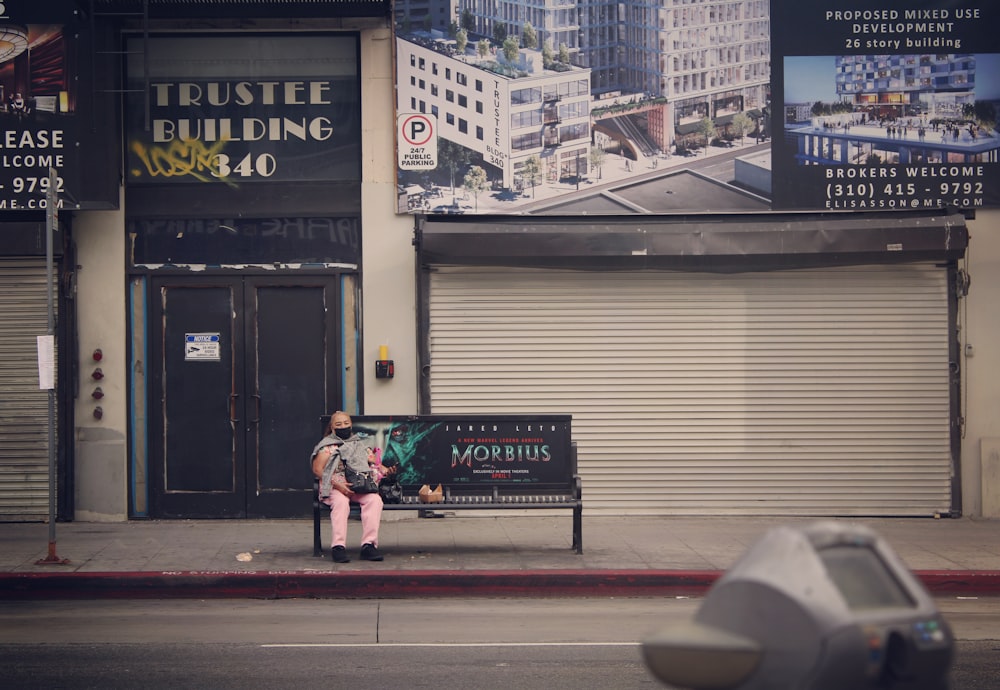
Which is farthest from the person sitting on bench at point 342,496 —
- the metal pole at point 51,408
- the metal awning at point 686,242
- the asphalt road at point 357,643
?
the metal awning at point 686,242

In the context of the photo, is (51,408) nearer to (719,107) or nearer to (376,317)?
(376,317)

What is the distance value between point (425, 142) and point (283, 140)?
1.75 meters

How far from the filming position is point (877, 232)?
46.2 feet

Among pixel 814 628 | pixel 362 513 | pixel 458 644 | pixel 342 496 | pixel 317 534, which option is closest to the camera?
pixel 814 628

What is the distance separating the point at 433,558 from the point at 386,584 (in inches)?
41.2

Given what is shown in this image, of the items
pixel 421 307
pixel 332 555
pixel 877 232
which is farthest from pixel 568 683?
pixel 877 232

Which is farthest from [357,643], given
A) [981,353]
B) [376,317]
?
[981,353]

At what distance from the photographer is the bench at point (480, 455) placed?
40.3ft

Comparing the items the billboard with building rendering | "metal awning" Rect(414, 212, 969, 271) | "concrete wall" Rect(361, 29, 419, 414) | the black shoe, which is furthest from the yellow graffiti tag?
the black shoe

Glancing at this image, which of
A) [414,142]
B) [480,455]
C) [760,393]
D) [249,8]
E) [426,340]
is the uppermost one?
[249,8]

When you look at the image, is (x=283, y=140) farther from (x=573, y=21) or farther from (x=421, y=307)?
(x=573, y=21)

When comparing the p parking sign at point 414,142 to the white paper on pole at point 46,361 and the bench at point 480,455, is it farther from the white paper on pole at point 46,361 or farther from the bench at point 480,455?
the white paper on pole at point 46,361

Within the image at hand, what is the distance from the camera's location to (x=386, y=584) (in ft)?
35.7

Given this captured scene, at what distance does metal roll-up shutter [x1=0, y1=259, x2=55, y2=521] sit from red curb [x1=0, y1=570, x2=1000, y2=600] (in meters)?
3.63
